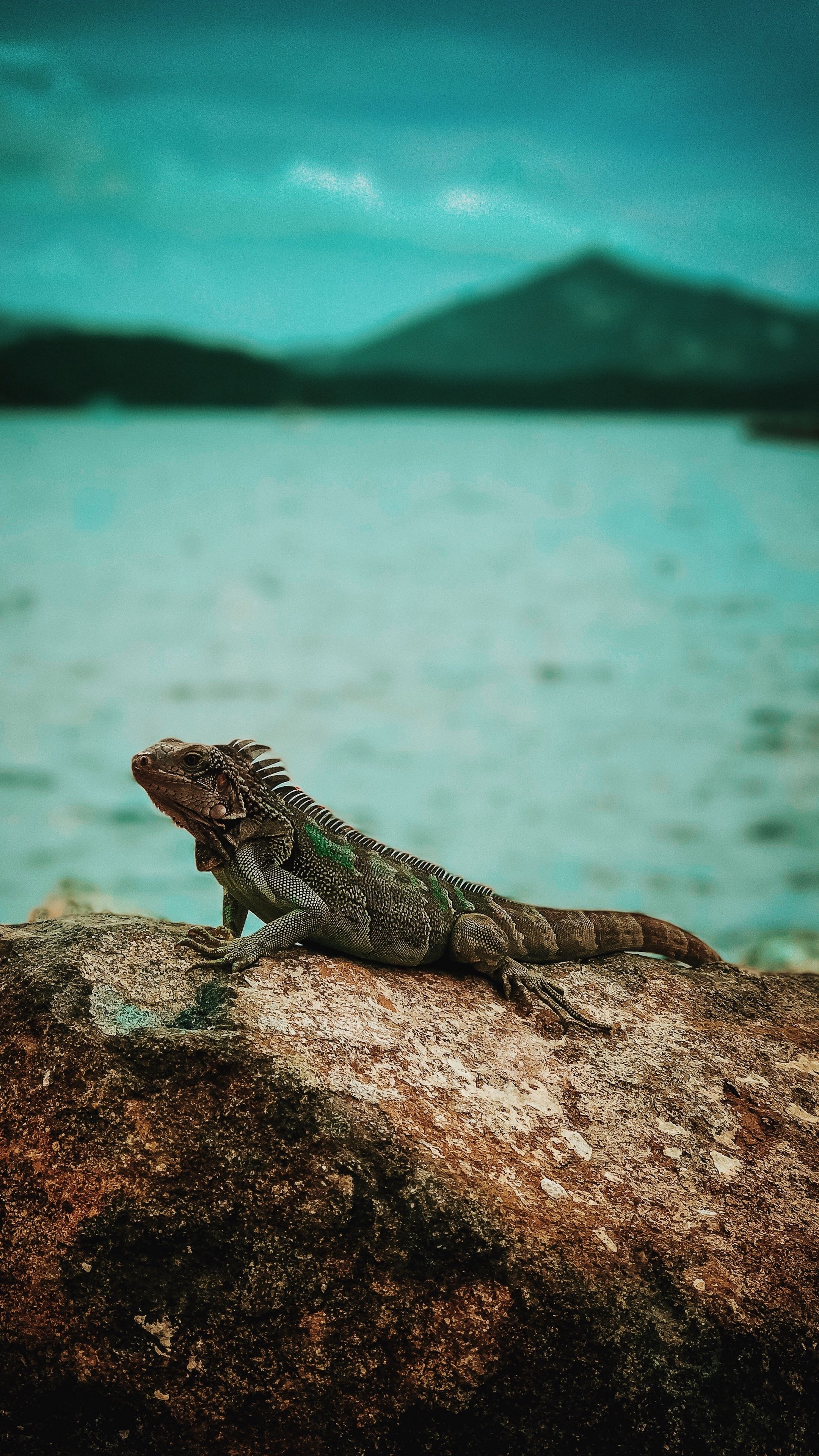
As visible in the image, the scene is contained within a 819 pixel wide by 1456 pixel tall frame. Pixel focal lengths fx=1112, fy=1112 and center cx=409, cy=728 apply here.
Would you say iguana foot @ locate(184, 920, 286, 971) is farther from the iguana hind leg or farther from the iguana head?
the iguana hind leg

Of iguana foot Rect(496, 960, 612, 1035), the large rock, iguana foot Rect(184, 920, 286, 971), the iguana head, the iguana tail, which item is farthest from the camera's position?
the iguana tail

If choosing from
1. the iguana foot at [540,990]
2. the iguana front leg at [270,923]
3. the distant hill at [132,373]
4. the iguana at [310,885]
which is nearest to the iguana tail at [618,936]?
the iguana at [310,885]

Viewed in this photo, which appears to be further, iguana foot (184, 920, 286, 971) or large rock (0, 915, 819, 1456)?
iguana foot (184, 920, 286, 971)

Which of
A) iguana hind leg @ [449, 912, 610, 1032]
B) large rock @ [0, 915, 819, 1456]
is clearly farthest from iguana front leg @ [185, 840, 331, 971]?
iguana hind leg @ [449, 912, 610, 1032]

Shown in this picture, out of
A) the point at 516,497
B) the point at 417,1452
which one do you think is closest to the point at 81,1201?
the point at 417,1452

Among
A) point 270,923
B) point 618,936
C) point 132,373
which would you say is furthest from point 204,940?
point 132,373

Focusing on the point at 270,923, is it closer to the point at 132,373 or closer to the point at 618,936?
the point at 618,936

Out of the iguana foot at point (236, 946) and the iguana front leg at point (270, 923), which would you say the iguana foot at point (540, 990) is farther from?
the iguana foot at point (236, 946)

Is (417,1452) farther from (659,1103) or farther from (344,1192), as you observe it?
(659,1103)
